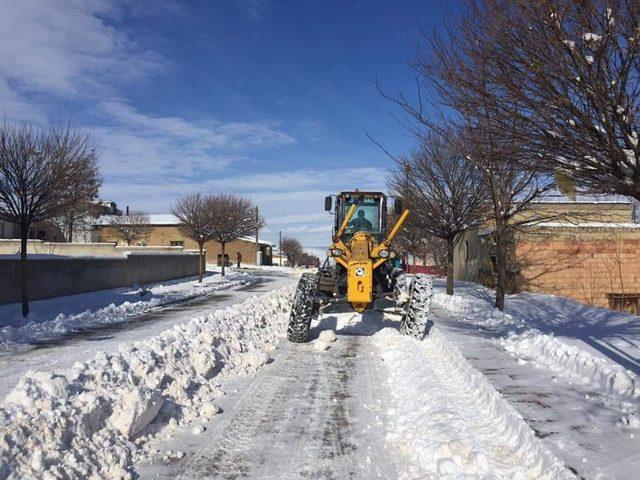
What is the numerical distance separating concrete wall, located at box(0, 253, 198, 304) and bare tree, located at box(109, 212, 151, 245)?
109ft

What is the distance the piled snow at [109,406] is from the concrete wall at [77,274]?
9.64 metres

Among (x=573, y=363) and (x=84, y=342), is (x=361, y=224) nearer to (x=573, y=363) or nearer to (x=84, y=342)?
(x=573, y=363)

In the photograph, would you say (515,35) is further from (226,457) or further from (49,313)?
(49,313)

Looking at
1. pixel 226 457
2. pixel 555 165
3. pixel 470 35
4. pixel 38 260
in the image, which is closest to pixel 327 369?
pixel 226 457

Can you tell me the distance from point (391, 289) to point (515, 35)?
6962 mm

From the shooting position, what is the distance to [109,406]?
499cm

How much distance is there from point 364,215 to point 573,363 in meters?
5.88

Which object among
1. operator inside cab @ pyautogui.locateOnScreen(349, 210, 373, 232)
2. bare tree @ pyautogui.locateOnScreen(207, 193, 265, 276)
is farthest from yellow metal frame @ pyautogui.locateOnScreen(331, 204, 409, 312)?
bare tree @ pyautogui.locateOnScreen(207, 193, 265, 276)

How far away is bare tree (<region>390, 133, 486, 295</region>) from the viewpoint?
1873cm

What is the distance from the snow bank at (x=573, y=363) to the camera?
612cm

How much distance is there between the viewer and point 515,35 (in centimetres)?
539

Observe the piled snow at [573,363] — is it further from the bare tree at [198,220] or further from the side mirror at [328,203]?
the bare tree at [198,220]

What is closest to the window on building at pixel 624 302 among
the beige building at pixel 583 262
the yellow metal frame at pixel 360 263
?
the beige building at pixel 583 262

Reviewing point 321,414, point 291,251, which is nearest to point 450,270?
point 321,414
